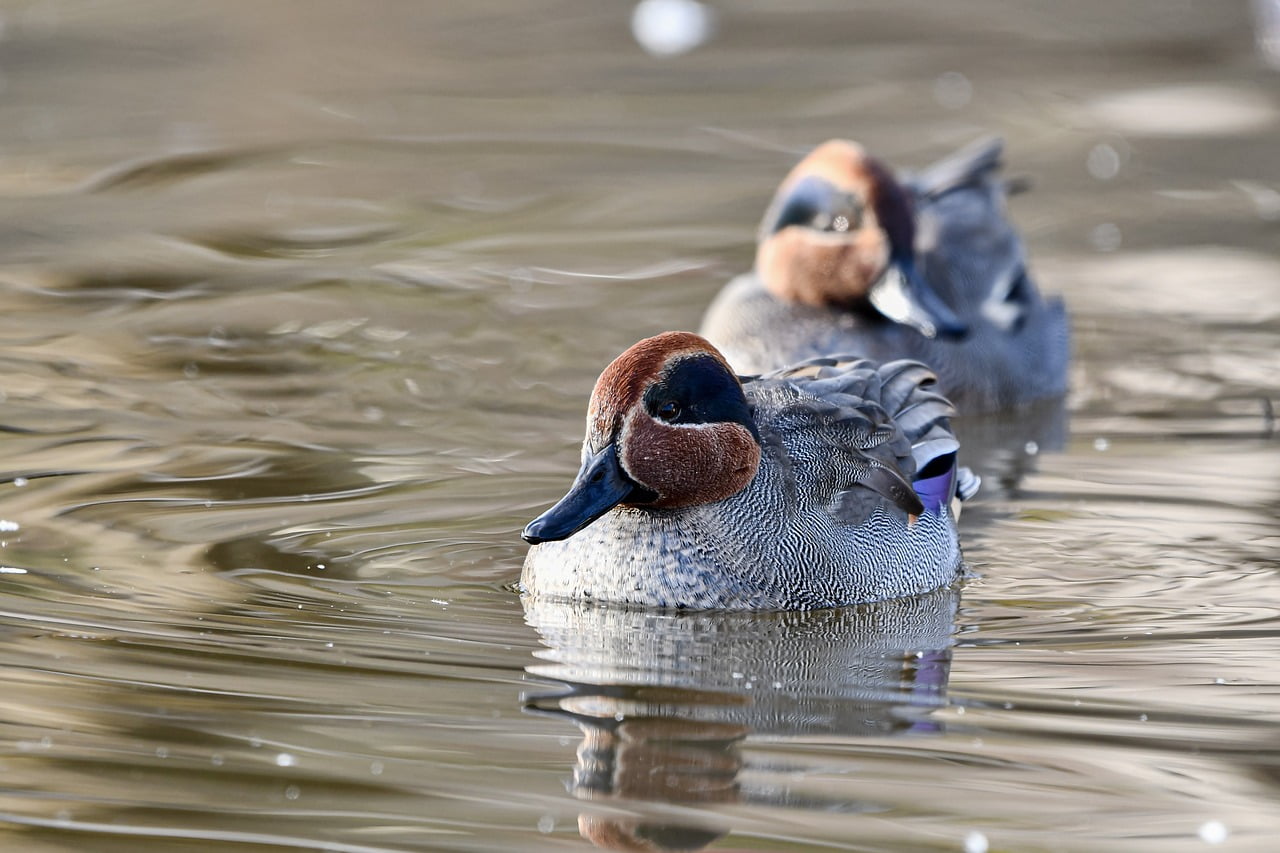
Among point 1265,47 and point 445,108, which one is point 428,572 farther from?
point 1265,47

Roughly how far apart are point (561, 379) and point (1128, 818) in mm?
5858

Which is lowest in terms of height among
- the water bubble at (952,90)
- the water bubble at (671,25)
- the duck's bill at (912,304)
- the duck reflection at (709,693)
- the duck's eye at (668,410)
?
the duck reflection at (709,693)

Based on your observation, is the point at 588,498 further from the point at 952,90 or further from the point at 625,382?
the point at 952,90

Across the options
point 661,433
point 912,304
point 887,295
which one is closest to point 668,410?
point 661,433

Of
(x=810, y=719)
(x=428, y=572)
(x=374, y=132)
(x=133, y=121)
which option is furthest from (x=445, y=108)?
(x=810, y=719)

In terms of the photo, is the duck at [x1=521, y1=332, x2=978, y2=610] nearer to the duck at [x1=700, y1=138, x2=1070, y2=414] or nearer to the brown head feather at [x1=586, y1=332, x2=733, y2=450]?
the brown head feather at [x1=586, y1=332, x2=733, y2=450]

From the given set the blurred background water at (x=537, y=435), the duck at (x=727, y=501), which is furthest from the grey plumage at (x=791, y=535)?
the blurred background water at (x=537, y=435)

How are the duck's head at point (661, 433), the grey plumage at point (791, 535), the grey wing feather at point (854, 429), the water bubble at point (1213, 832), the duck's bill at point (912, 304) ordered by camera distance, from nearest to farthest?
the water bubble at point (1213, 832) → the duck's head at point (661, 433) → the grey plumage at point (791, 535) → the grey wing feather at point (854, 429) → the duck's bill at point (912, 304)

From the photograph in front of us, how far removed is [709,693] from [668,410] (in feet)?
3.88

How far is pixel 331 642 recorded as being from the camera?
6.70 meters

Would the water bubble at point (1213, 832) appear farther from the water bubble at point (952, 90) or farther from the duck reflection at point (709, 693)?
the water bubble at point (952, 90)

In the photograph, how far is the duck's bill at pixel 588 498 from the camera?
6.87 meters

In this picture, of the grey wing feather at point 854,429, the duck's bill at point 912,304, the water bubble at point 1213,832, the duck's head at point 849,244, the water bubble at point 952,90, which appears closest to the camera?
the water bubble at point 1213,832

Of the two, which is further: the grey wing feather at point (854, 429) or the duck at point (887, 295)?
the duck at point (887, 295)
